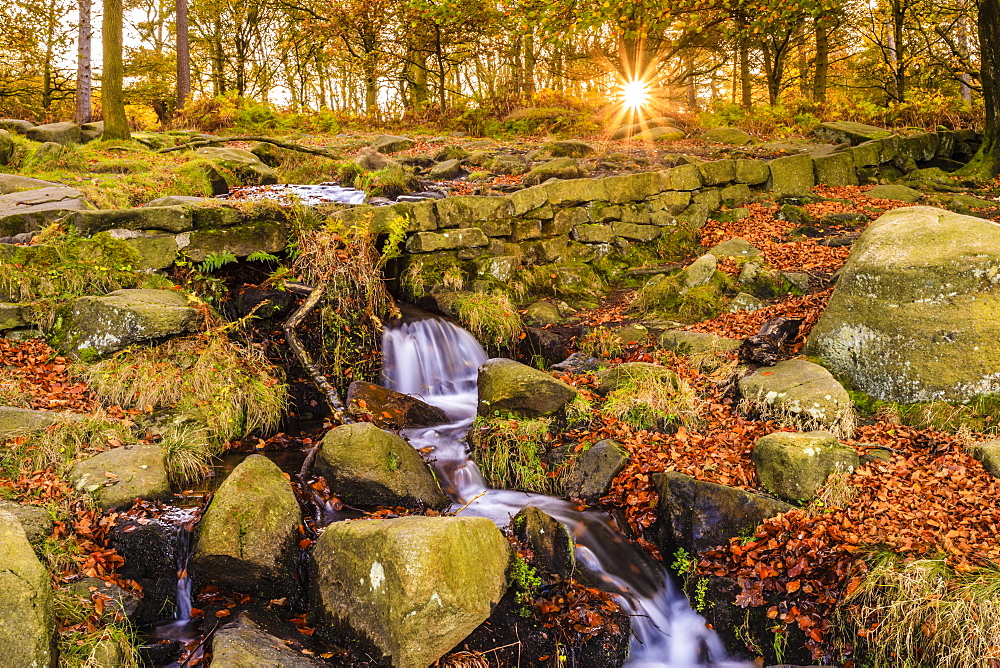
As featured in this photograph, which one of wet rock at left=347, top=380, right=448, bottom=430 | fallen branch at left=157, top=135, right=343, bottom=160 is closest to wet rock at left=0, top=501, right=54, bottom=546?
wet rock at left=347, top=380, right=448, bottom=430

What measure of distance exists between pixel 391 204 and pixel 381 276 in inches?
53.0

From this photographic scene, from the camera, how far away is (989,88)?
12922mm

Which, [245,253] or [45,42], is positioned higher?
[45,42]

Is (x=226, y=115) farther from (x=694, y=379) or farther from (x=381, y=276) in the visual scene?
(x=694, y=379)

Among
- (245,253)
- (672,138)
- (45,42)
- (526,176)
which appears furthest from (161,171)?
(45,42)

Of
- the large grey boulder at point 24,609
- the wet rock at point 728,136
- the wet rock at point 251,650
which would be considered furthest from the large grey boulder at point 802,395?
the wet rock at point 728,136

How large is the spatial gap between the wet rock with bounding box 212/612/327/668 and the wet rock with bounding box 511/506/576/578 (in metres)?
1.68

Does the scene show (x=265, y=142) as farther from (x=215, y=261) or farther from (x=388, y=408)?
(x=388, y=408)

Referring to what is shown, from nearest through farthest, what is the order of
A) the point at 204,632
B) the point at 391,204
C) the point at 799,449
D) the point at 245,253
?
1. the point at 204,632
2. the point at 799,449
3. the point at 245,253
4. the point at 391,204

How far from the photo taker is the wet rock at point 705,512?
4859 millimetres

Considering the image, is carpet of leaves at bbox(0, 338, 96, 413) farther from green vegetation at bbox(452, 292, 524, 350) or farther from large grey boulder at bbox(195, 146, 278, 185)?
large grey boulder at bbox(195, 146, 278, 185)

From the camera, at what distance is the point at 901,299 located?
19.7 feet

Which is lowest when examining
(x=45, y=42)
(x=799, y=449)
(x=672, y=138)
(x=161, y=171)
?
(x=799, y=449)

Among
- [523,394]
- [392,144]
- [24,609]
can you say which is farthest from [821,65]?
[24,609]
